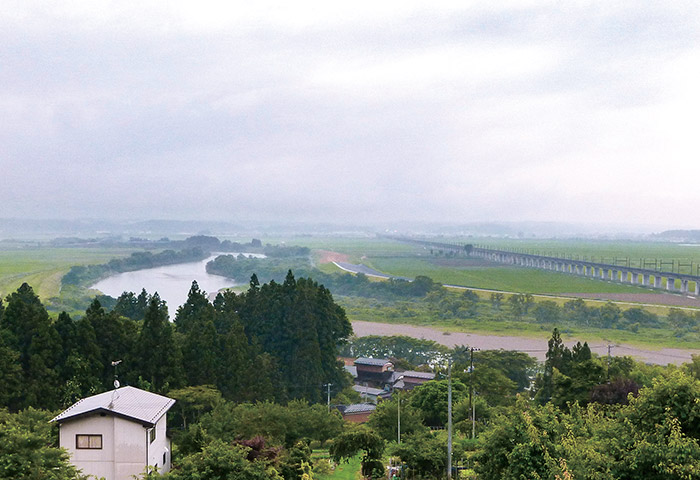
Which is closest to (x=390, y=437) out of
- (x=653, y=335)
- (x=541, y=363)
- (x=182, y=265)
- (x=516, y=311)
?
(x=541, y=363)

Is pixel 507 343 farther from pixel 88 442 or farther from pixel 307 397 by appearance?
pixel 88 442

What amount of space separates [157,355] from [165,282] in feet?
217

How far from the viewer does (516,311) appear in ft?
190

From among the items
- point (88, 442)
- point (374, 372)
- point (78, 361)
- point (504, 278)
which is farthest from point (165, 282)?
point (88, 442)

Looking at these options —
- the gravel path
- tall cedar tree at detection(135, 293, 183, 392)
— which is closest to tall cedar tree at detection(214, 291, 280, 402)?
tall cedar tree at detection(135, 293, 183, 392)

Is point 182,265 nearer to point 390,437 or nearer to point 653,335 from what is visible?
point 653,335

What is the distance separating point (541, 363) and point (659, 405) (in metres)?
28.2

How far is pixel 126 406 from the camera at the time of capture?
1441cm

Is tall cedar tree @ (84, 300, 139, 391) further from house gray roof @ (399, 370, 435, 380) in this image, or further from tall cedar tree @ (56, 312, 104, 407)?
house gray roof @ (399, 370, 435, 380)

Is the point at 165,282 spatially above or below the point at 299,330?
below

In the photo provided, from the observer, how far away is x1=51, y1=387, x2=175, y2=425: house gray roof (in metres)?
13.7

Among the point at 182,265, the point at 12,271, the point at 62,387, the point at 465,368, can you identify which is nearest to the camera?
the point at 62,387

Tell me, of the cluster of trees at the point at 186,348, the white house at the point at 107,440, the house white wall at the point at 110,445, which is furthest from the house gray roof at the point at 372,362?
the house white wall at the point at 110,445

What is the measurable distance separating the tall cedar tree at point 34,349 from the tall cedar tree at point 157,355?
297 cm
